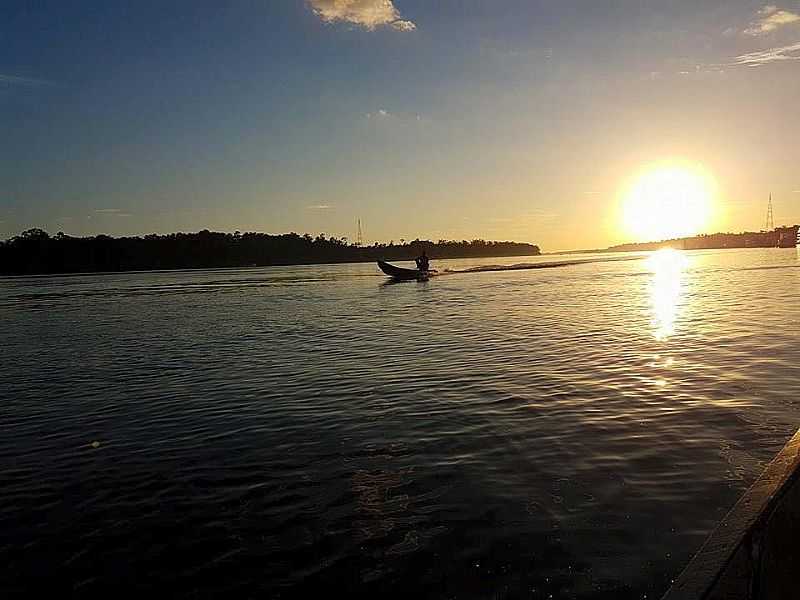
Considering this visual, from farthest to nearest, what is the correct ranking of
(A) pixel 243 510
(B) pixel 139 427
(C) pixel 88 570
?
(B) pixel 139 427 → (A) pixel 243 510 → (C) pixel 88 570

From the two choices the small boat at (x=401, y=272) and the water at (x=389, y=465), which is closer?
the water at (x=389, y=465)

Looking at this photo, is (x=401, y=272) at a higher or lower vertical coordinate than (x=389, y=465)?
higher

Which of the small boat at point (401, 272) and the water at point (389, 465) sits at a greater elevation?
the small boat at point (401, 272)

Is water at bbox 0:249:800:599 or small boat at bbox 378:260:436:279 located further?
small boat at bbox 378:260:436:279

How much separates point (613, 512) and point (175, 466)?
739 cm

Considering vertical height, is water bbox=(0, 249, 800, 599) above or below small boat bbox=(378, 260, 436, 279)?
below

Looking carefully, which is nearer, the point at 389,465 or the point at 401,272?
the point at 389,465

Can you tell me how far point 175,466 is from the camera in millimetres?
10523

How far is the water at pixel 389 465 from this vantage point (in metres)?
6.81

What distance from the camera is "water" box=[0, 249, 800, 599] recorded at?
6.81 metres

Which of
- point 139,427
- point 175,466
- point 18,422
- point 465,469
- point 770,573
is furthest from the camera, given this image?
point 18,422

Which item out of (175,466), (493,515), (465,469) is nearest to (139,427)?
(175,466)

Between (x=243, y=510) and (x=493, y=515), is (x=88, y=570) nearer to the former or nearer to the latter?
(x=243, y=510)

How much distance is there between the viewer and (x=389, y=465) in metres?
10.0
